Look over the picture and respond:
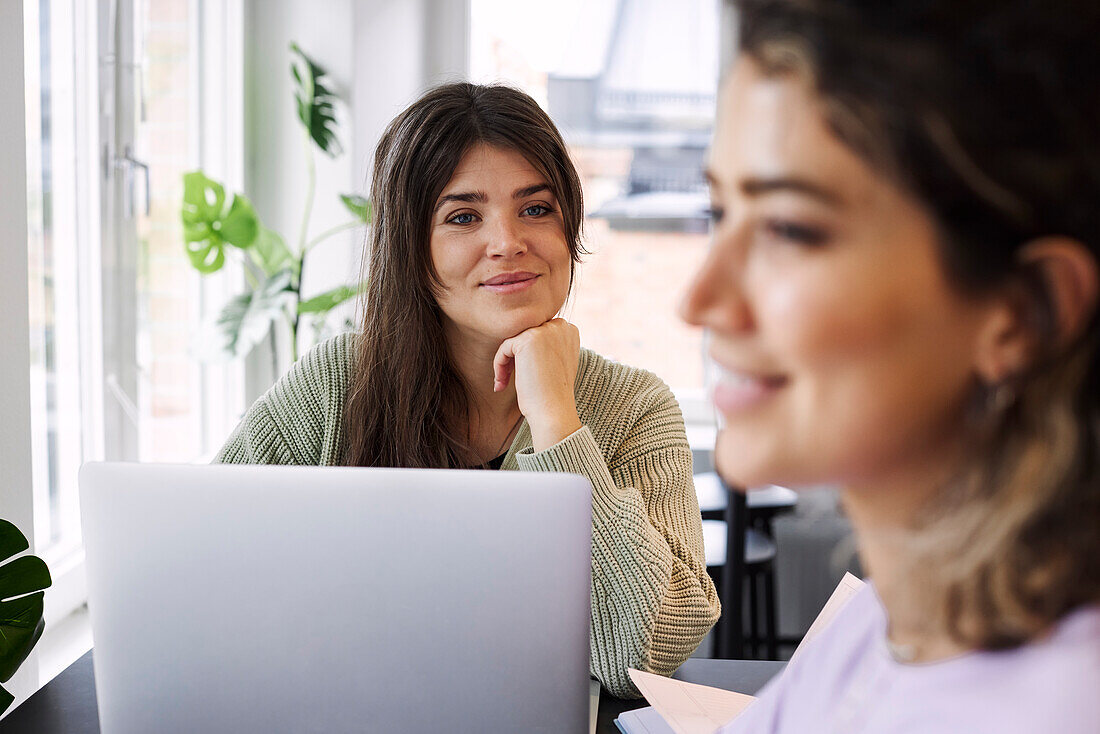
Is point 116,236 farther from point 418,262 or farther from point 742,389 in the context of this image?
point 742,389

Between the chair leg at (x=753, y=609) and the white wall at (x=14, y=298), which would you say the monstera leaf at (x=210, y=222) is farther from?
the chair leg at (x=753, y=609)

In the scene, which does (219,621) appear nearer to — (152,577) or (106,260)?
(152,577)

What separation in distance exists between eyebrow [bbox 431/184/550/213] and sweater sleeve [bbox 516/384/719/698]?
372 mm

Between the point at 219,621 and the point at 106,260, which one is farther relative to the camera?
the point at 106,260

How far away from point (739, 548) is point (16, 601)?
1.66m

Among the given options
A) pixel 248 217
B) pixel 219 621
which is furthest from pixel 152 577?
pixel 248 217

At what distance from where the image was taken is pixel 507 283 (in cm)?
139

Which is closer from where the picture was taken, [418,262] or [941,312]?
[941,312]

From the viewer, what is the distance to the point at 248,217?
8.17ft

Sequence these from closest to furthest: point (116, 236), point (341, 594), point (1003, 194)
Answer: point (1003, 194) < point (341, 594) < point (116, 236)

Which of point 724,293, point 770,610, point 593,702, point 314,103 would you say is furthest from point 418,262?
point 770,610

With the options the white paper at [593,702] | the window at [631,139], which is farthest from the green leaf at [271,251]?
the white paper at [593,702]

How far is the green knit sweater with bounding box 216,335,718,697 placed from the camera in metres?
1.15

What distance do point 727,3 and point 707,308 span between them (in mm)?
111
